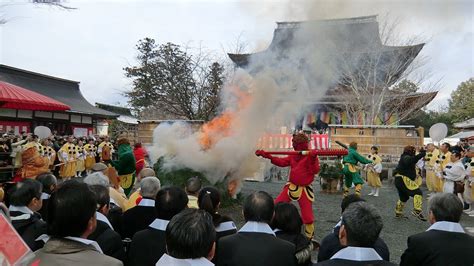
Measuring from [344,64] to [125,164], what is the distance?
428 inches

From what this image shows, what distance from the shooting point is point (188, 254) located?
1.93 m

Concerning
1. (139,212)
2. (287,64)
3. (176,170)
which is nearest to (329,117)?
(287,64)

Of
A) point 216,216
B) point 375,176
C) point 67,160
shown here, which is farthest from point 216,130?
point 67,160

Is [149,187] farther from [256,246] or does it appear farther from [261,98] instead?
[261,98]

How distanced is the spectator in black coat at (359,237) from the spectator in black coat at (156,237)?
4.00 ft

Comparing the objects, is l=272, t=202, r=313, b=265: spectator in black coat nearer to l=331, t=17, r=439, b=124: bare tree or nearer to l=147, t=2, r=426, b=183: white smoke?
l=147, t=2, r=426, b=183: white smoke

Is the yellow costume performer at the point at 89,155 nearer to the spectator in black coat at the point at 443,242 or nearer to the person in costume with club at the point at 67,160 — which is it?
the person in costume with club at the point at 67,160

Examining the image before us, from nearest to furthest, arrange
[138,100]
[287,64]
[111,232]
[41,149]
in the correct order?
[111,232] < [287,64] < [41,149] < [138,100]

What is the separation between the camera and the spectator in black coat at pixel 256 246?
2400 millimetres

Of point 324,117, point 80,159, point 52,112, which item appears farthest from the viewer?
point 324,117

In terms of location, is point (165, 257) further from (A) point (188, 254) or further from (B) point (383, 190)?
(B) point (383, 190)

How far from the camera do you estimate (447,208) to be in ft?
9.09

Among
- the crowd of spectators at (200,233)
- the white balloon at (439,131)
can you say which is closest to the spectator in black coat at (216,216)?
the crowd of spectators at (200,233)

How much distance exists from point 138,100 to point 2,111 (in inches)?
258
